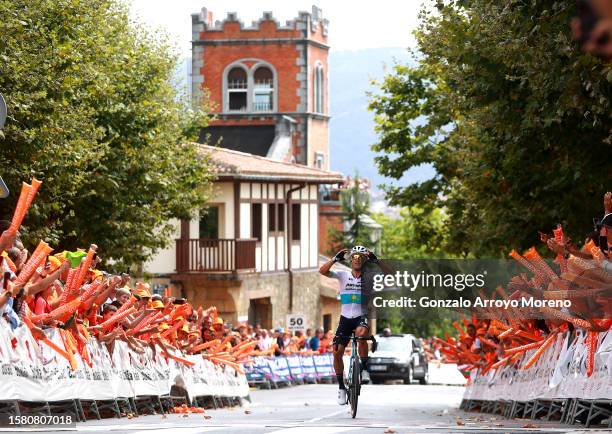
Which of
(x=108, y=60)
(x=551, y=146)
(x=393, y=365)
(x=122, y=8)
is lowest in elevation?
(x=393, y=365)

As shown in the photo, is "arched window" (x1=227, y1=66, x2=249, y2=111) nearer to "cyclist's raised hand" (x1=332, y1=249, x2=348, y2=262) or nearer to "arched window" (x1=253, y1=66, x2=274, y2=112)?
"arched window" (x1=253, y1=66, x2=274, y2=112)

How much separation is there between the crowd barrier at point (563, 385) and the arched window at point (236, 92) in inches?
2647

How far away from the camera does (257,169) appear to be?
57.2 metres

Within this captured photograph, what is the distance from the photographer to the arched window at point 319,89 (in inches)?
3455

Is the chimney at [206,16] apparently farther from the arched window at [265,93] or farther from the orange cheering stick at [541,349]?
the orange cheering stick at [541,349]

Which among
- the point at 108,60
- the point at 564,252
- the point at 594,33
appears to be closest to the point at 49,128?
the point at 108,60

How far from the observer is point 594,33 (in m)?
1.80

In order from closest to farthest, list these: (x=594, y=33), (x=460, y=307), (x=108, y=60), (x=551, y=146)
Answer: (x=594, y=33) < (x=460, y=307) < (x=551, y=146) < (x=108, y=60)

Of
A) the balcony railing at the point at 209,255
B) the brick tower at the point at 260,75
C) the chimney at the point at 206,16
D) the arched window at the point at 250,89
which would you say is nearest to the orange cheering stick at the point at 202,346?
the balcony railing at the point at 209,255

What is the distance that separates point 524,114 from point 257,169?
3855 cm

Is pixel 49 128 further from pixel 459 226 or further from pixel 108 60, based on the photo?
pixel 459 226

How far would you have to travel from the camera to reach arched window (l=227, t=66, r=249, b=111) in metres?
86.0

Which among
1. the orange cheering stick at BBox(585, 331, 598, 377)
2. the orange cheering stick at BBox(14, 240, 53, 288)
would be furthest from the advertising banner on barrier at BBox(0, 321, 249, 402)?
the orange cheering stick at BBox(585, 331, 598, 377)

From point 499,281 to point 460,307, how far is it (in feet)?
1.96
